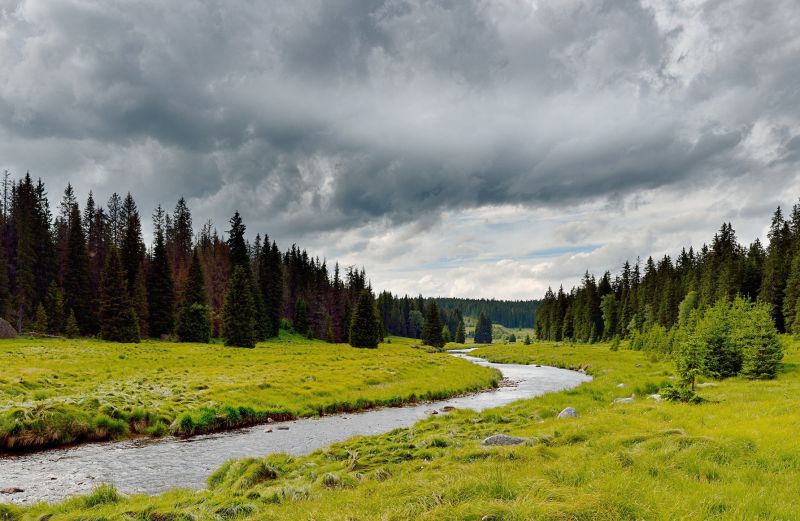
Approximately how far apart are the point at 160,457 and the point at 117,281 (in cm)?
5329

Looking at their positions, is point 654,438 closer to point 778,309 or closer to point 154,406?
point 154,406

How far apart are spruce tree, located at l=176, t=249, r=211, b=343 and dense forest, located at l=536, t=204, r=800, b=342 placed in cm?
6840

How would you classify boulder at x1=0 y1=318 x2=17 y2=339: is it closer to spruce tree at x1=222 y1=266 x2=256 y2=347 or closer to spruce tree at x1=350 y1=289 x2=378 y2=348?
spruce tree at x1=222 y1=266 x2=256 y2=347

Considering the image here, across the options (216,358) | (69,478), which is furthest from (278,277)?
(69,478)

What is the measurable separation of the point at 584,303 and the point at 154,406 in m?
141

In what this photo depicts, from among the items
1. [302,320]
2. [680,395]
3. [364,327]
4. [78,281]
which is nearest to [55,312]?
[78,281]

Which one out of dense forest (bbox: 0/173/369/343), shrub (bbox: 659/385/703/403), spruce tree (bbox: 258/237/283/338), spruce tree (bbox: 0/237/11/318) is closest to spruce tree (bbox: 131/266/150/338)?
dense forest (bbox: 0/173/369/343)

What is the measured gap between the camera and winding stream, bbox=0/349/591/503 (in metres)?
14.1

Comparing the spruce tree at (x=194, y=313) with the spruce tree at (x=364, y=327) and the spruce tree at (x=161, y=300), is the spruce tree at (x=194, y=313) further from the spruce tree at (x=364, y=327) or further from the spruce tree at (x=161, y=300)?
the spruce tree at (x=364, y=327)

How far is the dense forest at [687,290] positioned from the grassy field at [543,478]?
4063cm

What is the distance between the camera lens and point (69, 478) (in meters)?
14.8

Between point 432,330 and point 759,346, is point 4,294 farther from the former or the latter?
point 759,346

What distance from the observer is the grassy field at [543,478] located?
767 centimetres

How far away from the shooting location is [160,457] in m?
17.6
